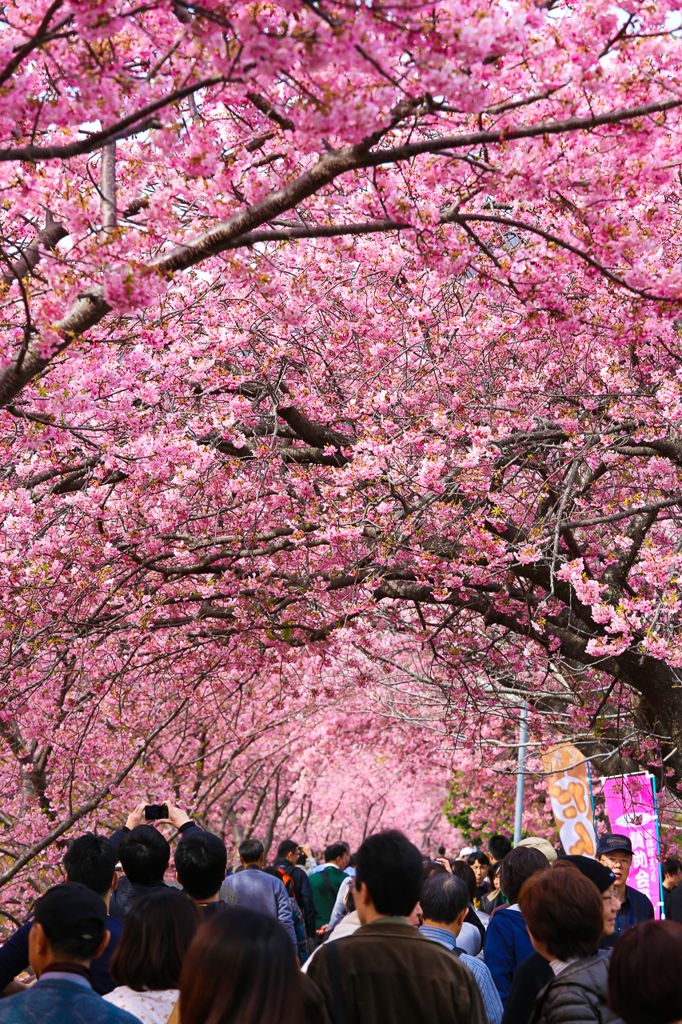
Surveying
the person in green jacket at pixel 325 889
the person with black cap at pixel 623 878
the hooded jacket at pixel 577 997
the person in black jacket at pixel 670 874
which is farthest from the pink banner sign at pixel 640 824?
the hooded jacket at pixel 577 997

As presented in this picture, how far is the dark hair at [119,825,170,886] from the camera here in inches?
146

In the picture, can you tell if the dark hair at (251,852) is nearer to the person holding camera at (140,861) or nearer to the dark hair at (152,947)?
the person holding camera at (140,861)

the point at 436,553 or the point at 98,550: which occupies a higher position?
the point at 436,553

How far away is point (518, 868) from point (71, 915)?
6.92ft

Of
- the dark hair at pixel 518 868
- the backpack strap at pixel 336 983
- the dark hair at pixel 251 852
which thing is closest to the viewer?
the backpack strap at pixel 336 983

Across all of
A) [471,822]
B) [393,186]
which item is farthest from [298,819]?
[393,186]

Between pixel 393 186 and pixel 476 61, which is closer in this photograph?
pixel 476 61

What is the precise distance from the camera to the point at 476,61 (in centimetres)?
289

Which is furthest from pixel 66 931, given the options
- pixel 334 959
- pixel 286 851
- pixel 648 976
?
pixel 286 851

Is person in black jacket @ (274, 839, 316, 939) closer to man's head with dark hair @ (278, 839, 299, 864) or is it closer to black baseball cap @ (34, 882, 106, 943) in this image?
man's head with dark hair @ (278, 839, 299, 864)

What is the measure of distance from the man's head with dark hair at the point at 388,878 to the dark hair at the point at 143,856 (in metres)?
1.47

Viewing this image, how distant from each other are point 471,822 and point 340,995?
17678 mm

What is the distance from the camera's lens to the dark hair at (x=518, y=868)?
152 inches

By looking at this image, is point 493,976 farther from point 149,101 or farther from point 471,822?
point 471,822
